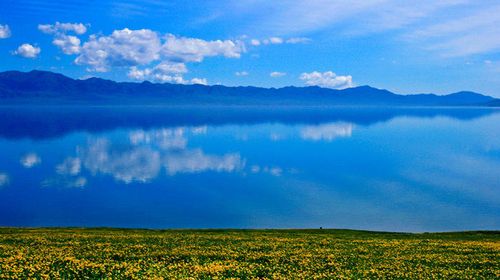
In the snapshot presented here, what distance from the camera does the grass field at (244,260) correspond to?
743 inches

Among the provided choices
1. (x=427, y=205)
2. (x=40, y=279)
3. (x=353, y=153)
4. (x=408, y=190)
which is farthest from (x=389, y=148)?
(x=40, y=279)

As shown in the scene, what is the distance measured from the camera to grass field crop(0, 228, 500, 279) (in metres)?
18.9

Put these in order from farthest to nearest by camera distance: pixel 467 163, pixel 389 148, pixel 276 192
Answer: pixel 389 148 → pixel 467 163 → pixel 276 192

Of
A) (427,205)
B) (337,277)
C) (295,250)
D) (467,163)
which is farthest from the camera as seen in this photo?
(467,163)

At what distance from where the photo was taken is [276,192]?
98.2 meters

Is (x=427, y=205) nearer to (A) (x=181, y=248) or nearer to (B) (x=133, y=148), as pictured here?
(A) (x=181, y=248)

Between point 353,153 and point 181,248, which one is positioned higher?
point 353,153

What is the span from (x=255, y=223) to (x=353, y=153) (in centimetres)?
10519

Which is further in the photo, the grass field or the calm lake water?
the calm lake water

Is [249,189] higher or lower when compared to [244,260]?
higher

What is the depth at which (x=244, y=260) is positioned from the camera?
24172mm

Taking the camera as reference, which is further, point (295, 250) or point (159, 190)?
point (159, 190)

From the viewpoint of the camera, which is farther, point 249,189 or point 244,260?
point 249,189

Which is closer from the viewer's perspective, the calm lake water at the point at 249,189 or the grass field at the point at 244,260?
the grass field at the point at 244,260
